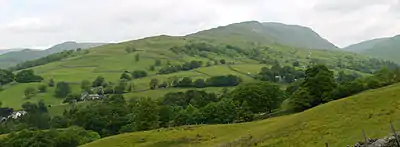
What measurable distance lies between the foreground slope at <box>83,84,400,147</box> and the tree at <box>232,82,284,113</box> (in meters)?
32.8

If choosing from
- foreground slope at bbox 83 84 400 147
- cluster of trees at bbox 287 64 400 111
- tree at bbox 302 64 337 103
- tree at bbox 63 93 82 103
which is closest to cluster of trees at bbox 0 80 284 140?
cluster of trees at bbox 287 64 400 111

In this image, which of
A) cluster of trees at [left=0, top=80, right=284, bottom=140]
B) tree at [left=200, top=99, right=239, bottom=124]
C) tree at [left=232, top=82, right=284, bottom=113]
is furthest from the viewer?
tree at [left=232, top=82, right=284, bottom=113]

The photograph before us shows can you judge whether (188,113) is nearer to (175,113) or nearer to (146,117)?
(175,113)

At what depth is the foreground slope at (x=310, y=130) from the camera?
146 ft

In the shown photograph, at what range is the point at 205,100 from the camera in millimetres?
138375

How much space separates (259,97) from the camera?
327 ft

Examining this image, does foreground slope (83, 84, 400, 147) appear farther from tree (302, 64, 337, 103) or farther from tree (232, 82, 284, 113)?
tree (232, 82, 284, 113)

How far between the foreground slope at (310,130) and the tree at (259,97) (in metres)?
32.8

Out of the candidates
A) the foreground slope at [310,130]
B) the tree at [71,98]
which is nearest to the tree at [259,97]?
the foreground slope at [310,130]

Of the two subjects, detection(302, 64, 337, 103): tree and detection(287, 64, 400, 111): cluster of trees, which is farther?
detection(302, 64, 337, 103): tree

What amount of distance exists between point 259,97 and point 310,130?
5068 centimetres

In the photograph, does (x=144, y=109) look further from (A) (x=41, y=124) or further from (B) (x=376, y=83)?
(A) (x=41, y=124)

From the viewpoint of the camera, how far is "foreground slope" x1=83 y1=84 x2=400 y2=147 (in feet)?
146

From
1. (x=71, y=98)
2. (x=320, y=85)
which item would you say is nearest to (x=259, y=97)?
(x=320, y=85)
